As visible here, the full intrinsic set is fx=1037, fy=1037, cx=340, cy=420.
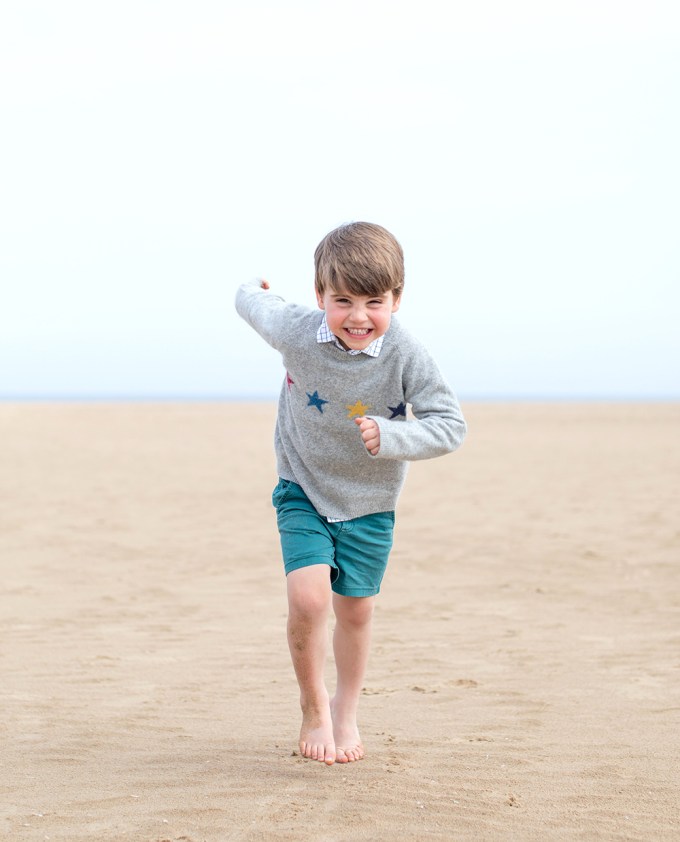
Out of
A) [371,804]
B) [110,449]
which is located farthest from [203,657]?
[110,449]

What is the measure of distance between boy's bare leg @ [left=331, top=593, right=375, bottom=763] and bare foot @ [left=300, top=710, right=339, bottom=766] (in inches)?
6.4

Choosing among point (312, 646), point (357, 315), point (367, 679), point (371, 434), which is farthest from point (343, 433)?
point (367, 679)

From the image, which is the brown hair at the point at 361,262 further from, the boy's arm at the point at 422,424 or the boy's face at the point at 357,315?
the boy's arm at the point at 422,424

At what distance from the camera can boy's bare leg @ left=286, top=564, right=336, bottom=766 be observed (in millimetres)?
3311

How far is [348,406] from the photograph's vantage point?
3.40m

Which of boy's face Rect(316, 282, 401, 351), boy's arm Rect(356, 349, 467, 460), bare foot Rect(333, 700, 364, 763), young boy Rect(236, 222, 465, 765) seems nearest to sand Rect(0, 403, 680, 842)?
bare foot Rect(333, 700, 364, 763)

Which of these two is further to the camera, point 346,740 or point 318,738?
point 346,740

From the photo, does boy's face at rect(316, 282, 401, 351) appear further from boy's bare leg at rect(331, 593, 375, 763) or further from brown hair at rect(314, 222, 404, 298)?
boy's bare leg at rect(331, 593, 375, 763)

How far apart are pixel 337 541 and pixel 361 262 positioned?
938 millimetres

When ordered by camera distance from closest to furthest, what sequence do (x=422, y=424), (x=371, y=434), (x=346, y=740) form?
1. (x=371, y=434)
2. (x=422, y=424)
3. (x=346, y=740)

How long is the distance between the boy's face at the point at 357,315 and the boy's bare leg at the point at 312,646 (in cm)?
75

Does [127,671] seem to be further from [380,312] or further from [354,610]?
[380,312]

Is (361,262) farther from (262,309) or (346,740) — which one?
(346,740)

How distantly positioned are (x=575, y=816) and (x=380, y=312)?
1.61 meters
